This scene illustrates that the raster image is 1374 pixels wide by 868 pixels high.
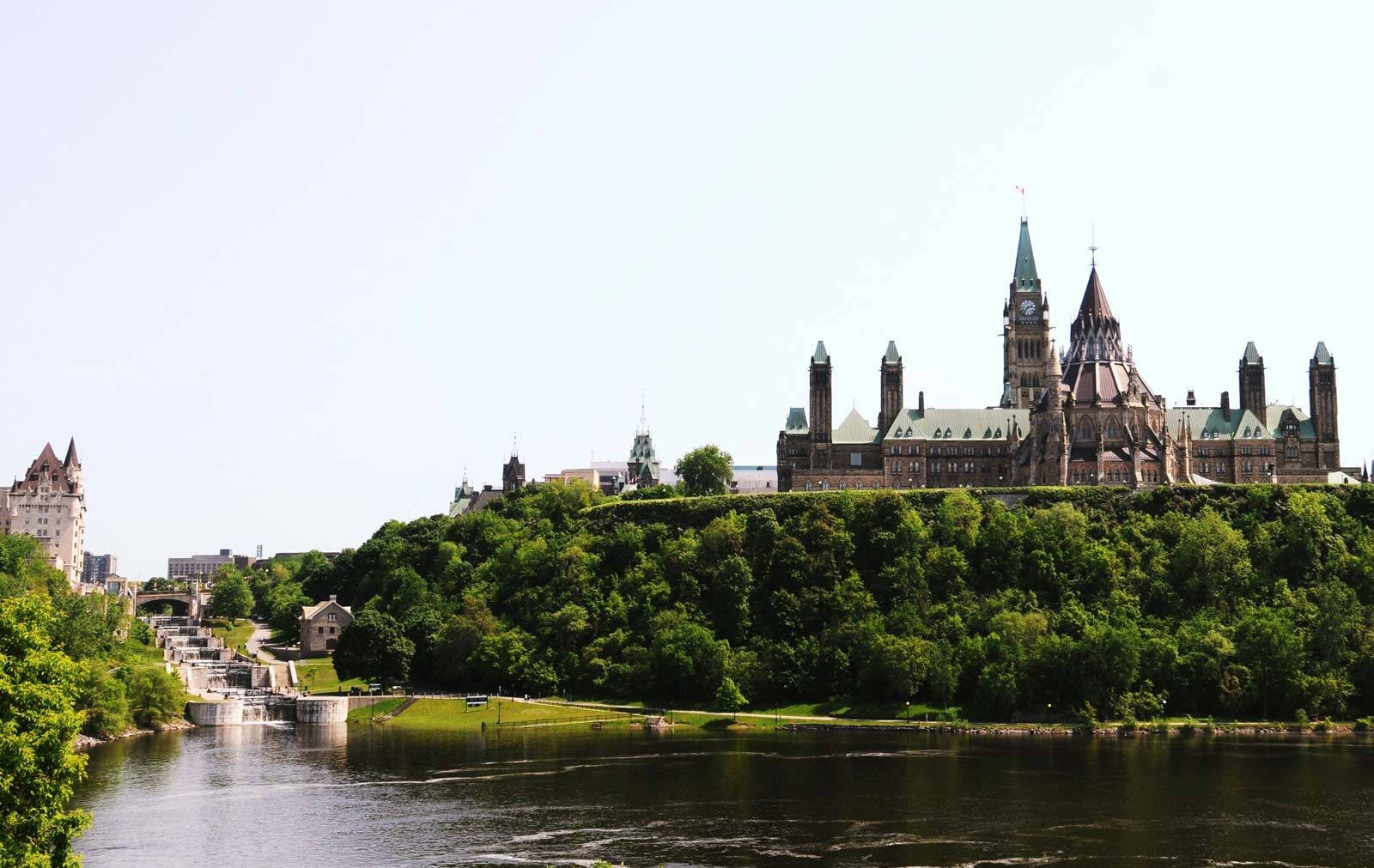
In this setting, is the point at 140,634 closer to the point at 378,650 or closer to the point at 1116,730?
the point at 378,650

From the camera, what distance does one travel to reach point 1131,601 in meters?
126

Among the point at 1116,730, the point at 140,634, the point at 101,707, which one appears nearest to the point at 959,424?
the point at 1116,730

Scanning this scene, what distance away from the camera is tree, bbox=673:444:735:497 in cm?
17588

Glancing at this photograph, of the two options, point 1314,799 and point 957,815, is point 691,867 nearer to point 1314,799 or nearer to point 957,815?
point 957,815

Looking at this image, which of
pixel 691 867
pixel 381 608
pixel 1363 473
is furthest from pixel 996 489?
pixel 691 867

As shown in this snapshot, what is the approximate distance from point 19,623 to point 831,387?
135801 mm

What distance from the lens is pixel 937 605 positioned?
128875mm

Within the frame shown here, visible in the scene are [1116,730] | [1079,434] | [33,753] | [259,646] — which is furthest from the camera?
[259,646]

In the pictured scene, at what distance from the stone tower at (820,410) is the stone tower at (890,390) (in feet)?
23.7

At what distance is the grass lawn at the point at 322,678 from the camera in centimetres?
13831

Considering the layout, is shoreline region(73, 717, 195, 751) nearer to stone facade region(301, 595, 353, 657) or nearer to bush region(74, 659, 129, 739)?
bush region(74, 659, 129, 739)

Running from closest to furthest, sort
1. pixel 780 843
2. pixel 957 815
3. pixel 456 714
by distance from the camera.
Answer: pixel 780 843 < pixel 957 815 < pixel 456 714

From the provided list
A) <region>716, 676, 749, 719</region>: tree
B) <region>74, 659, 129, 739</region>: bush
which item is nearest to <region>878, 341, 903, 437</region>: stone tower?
<region>716, 676, 749, 719</region>: tree

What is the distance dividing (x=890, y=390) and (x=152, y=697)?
100014 millimetres
